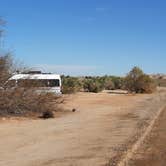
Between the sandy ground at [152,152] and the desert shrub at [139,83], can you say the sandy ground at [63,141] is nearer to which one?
the sandy ground at [152,152]

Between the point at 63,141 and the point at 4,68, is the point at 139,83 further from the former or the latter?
the point at 63,141

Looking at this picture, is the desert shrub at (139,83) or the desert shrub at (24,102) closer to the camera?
the desert shrub at (24,102)

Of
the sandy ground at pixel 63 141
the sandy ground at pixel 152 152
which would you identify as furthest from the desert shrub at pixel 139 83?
the sandy ground at pixel 152 152

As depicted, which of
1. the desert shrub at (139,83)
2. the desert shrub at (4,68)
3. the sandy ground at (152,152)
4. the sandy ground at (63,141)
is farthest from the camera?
the desert shrub at (139,83)

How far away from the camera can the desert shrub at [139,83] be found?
81.2m

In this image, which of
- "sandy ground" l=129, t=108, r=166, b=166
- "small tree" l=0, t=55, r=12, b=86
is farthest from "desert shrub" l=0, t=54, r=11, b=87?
"sandy ground" l=129, t=108, r=166, b=166

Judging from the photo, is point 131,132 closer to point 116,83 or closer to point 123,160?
point 123,160

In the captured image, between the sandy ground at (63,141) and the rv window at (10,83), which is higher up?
the rv window at (10,83)

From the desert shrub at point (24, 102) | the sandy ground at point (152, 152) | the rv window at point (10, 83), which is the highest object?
the rv window at point (10, 83)

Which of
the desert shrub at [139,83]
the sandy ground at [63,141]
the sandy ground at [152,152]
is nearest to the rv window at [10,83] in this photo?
the sandy ground at [63,141]

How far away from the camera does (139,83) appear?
81.4 m

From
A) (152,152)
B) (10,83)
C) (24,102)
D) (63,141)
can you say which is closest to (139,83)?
(24,102)

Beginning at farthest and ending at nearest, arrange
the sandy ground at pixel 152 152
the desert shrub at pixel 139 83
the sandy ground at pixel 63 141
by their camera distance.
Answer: the desert shrub at pixel 139 83 → the sandy ground at pixel 63 141 → the sandy ground at pixel 152 152

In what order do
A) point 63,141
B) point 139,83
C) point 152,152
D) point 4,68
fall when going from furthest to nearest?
point 139,83
point 4,68
point 63,141
point 152,152
